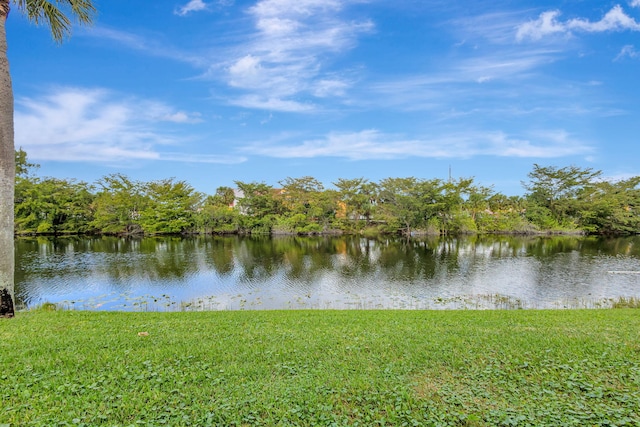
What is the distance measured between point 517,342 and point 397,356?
1816 millimetres

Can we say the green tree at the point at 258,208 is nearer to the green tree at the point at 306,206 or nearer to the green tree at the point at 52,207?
the green tree at the point at 306,206

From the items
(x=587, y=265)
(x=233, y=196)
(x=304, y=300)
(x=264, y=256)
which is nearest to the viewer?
(x=304, y=300)

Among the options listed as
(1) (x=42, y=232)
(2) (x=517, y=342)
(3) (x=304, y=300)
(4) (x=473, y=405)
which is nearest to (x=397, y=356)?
(4) (x=473, y=405)

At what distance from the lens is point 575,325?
19.4 feet

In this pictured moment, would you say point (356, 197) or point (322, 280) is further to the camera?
point (356, 197)

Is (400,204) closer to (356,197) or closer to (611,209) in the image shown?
(356,197)

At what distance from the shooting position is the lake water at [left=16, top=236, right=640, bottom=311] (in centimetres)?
1132

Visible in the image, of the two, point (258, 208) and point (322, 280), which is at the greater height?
point (258, 208)

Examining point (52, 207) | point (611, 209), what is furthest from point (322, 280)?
point (611, 209)

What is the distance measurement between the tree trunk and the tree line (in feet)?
116

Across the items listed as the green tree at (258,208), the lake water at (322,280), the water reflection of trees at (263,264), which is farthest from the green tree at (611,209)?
the green tree at (258,208)

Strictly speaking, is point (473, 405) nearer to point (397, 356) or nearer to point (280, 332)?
point (397, 356)

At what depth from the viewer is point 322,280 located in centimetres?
1512

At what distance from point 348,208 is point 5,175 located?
38.5 meters
